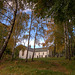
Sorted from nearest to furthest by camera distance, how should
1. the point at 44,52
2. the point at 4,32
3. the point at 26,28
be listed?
the point at 26,28 < the point at 4,32 < the point at 44,52

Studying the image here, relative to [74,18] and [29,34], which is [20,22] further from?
[74,18]

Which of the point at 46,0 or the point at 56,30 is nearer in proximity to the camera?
the point at 46,0

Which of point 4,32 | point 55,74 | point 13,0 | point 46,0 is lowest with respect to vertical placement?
point 55,74

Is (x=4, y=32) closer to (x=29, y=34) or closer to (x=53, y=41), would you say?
(x=29, y=34)

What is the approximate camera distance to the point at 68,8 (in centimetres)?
840

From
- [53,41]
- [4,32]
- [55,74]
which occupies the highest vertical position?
[4,32]

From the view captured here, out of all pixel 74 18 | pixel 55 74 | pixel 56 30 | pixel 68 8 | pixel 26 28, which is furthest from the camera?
pixel 56 30

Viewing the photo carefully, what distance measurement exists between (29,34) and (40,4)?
731 cm

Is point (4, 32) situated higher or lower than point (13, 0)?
lower

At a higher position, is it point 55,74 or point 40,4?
point 40,4

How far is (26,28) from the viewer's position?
18.0 m

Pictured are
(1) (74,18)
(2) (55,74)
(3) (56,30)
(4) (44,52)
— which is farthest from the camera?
(4) (44,52)

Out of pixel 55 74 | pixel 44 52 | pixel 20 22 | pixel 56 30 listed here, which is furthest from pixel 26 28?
pixel 44 52

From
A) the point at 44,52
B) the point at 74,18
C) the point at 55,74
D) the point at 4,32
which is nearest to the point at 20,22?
the point at 4,32
